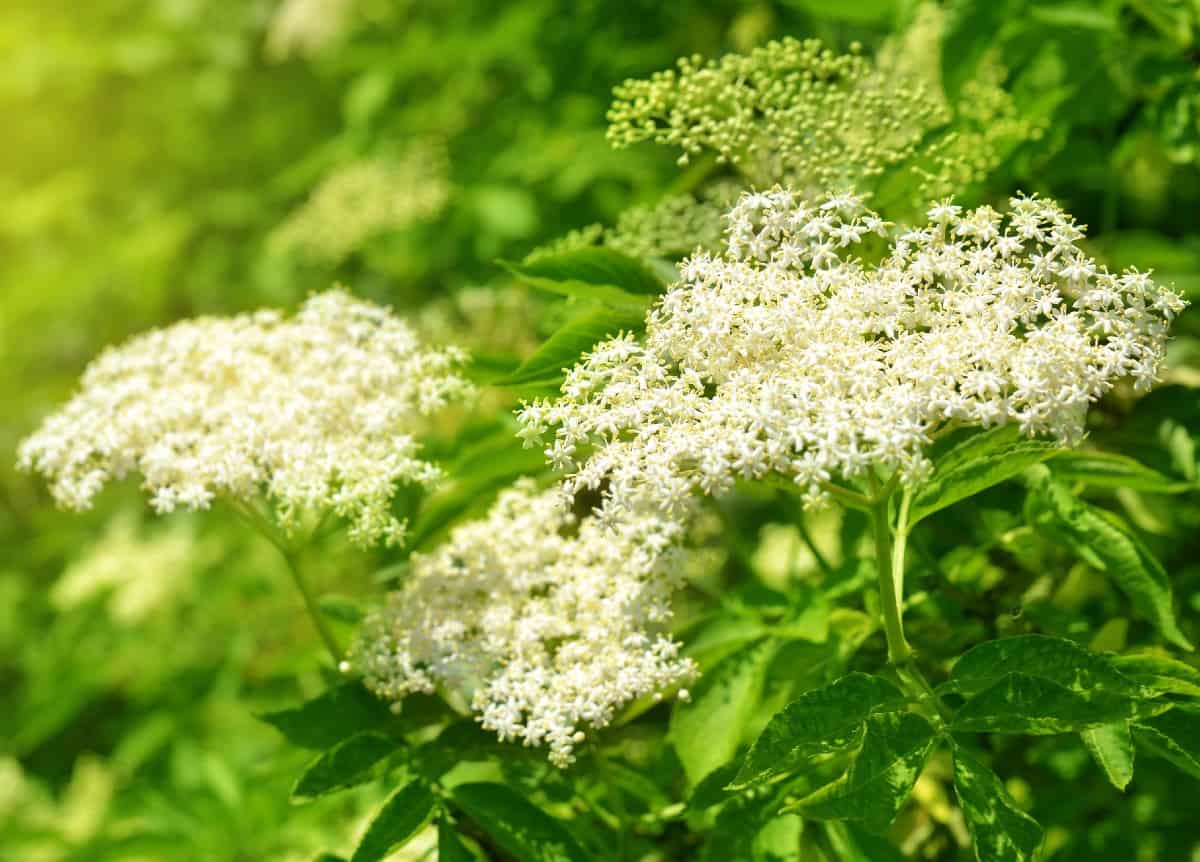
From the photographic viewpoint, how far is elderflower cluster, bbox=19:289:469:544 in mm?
1947

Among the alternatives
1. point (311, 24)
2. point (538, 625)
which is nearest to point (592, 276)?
point (538, 625)

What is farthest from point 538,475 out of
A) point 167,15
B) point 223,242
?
point 167,15

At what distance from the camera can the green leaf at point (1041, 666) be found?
1438mm

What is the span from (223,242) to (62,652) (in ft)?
7.27

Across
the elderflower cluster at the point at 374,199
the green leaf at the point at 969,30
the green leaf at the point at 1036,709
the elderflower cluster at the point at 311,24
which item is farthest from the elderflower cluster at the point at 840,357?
the elderflower cluster at the point at 311,24

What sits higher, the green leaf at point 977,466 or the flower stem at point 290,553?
the flower stem at point 290,553

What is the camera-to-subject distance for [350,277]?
18.6 ft

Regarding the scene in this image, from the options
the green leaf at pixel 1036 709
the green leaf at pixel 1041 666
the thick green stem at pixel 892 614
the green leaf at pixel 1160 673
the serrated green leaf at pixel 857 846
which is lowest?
the serrated green leaf at pixel 857 846

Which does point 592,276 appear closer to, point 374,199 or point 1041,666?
point 1041,666

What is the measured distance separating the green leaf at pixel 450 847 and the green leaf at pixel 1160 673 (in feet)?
3.38

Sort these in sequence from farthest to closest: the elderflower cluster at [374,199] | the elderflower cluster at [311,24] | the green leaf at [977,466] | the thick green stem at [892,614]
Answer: the elderflower cluster at [311,24] < the elderflower cluster at [374,199] < the thick green stem at [892,614] < the green leaf at [977,466]

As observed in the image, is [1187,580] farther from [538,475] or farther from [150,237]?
[150,237]

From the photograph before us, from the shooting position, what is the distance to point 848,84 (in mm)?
2473

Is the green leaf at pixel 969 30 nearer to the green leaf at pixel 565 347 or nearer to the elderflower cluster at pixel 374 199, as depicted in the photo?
the green leaf at pixel 565 347
